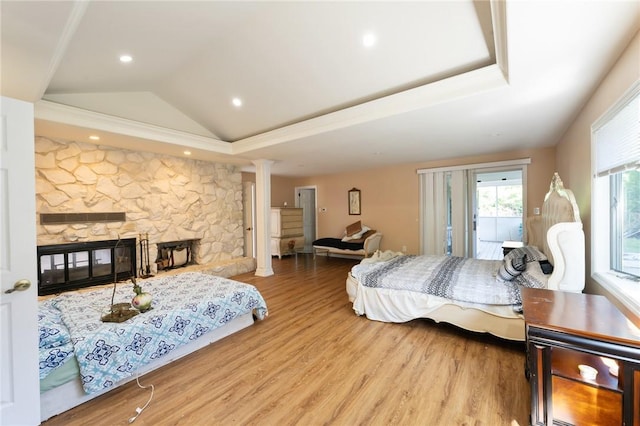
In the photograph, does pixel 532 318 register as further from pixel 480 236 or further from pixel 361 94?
pixel 480 236

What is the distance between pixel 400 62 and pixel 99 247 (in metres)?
4.96

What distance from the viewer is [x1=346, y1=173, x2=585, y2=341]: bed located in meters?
2.16

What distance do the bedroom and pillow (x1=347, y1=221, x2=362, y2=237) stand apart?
1.01 ft

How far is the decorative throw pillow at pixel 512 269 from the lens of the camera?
9.05 ft

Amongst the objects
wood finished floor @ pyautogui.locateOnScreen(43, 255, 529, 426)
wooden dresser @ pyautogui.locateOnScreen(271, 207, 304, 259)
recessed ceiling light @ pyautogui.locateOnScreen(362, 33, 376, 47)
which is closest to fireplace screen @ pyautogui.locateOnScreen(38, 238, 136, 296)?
wood finished floor @ pyautogui.locateOnScreen(43, 255, 529, 426)

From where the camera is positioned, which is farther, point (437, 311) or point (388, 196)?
point (388, 196)

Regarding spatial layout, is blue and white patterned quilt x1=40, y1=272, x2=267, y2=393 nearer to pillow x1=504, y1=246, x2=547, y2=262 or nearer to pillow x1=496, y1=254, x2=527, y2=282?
pillow x1=496, y1=254, x2=527, y2=282

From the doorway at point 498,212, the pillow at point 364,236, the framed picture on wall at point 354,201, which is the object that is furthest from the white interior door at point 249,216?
the doorway at point 498,212

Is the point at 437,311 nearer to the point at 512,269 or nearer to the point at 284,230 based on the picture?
the point at 512,269

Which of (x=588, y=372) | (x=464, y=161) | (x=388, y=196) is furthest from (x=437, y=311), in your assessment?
(x=388, y=196)

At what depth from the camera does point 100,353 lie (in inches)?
73.2

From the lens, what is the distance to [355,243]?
630 cm

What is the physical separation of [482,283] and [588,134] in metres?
1.86

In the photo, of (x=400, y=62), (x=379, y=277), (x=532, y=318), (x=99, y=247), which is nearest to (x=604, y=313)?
(x=532, y=318)
